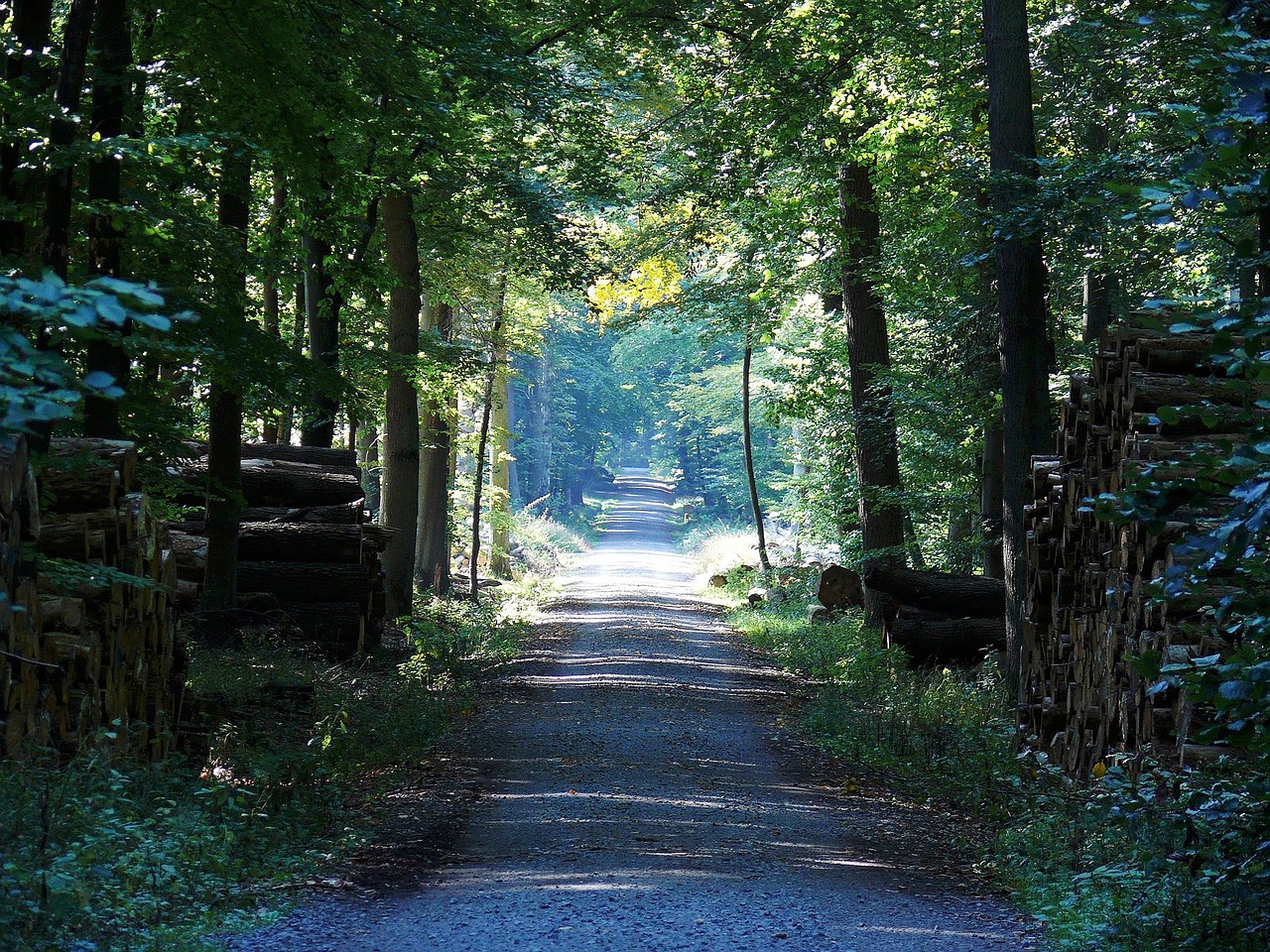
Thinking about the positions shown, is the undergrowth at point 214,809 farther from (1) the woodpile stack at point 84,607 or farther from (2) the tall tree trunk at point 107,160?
(2) the tall tree trunk at point 107,160

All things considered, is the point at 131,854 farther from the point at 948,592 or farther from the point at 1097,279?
the point at 1097,279

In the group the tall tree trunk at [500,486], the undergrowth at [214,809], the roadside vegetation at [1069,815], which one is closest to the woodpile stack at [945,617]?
the roadside vegetation at [1069,815]

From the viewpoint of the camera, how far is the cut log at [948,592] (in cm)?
1525

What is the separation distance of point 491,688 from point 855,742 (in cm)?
545

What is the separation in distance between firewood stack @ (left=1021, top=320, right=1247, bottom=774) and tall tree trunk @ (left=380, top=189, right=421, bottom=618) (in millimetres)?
10720

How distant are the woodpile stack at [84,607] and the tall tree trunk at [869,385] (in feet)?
40.4

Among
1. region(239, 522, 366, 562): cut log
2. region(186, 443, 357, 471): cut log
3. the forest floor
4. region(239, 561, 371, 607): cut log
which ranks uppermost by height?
region(186, 443, 357, 471): cut log

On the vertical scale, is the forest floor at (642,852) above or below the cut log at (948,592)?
below

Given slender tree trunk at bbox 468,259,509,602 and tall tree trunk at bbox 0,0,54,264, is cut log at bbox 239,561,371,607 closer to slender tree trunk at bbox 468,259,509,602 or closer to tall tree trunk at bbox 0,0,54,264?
tall tree trunk at bbox 0,0,54,264

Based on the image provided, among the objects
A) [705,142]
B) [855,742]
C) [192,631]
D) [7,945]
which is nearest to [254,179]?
[705,142]

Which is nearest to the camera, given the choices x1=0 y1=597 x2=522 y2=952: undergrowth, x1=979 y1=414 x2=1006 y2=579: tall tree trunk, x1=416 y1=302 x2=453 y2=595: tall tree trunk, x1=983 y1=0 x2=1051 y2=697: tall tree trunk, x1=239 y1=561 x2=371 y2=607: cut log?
x1=0 y1=597 x2=522 y2=952: undergrowth

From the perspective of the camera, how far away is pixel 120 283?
9.96 ft

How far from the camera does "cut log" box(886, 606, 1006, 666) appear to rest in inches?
610

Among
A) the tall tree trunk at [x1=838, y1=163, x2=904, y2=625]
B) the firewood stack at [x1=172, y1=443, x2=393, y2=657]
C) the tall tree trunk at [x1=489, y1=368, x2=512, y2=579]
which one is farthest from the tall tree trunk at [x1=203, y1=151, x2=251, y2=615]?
the tall tree trunk at [x1=489, y1=368, x2=512, y2=579]
